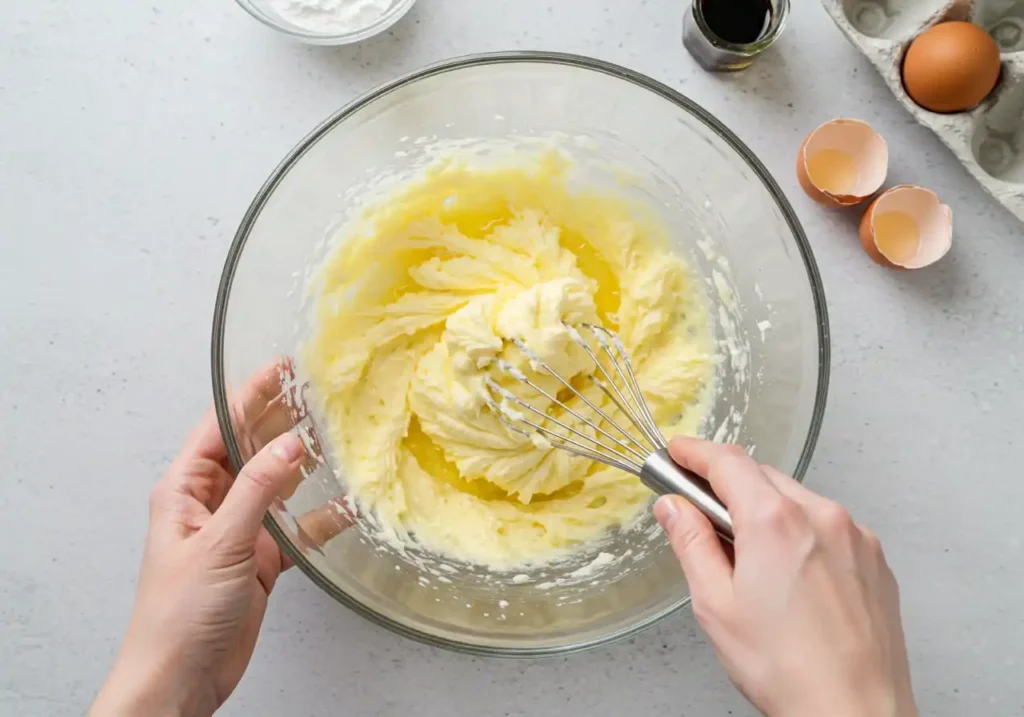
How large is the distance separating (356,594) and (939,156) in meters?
1.49

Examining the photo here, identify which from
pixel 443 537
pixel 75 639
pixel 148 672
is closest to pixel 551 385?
pixel 443 537

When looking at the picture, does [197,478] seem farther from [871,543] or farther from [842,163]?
[842,163]

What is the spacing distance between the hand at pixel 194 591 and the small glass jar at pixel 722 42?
1107mm

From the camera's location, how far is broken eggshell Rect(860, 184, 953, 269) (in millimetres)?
1562

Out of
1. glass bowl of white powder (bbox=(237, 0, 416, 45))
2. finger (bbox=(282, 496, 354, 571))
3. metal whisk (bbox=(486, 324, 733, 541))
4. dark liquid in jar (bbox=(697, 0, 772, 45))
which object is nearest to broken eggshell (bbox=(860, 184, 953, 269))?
dark liquid in jar (bbox=(697, 0, 772, 45))

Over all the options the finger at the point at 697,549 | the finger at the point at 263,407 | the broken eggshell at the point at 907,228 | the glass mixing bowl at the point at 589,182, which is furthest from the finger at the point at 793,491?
the finger at the point at 263,407

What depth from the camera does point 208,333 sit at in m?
1.58

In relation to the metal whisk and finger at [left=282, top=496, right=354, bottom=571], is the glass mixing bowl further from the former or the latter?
the metal whisk

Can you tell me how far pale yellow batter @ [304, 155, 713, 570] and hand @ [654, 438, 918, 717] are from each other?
1.58ft

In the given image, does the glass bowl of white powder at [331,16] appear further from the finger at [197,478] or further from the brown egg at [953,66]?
the brown egg at [953,66]

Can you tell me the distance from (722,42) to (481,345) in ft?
2.54

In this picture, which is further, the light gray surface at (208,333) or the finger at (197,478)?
the light gray surface at (208,333)

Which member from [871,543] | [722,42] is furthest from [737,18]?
[871,543]

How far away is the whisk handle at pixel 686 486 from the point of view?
3.47ft
